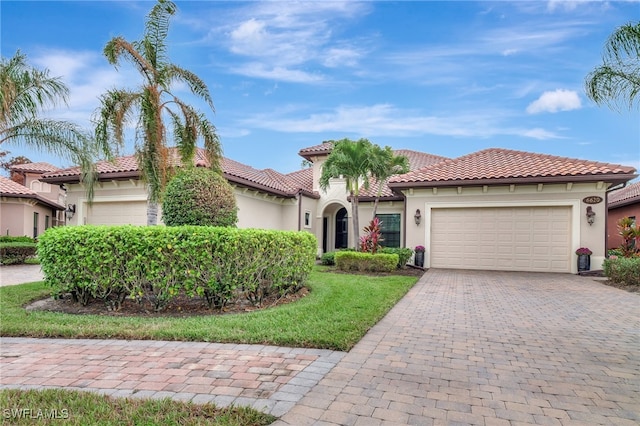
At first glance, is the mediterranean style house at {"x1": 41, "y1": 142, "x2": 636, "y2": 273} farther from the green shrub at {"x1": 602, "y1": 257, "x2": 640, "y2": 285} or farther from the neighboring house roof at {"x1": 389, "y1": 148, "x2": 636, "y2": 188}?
the green shrub at {"x1": 602, "y1": 257, "x2": 640, "y2": 285}

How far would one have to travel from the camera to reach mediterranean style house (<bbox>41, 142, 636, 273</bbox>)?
41.6 ft

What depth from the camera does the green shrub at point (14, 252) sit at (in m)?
13.8

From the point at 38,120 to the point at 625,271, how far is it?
16.6 meters

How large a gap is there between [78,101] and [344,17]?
314 inches

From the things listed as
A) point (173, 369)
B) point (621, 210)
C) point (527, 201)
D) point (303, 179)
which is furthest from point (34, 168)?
point (621, 210)

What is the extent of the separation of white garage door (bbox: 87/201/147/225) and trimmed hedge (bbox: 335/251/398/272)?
736 centimetres

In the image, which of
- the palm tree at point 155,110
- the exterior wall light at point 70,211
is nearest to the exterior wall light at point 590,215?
the palm tree at point 155,110

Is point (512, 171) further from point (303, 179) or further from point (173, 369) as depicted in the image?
point (173, 369)

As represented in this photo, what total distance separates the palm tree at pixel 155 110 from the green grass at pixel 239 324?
394 cm

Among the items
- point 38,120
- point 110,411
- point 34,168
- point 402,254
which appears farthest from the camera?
point 34,168

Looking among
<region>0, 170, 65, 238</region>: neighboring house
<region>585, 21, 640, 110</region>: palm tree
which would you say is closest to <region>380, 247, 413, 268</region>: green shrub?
<region>585, 21, 640, 110</region>: palm tree

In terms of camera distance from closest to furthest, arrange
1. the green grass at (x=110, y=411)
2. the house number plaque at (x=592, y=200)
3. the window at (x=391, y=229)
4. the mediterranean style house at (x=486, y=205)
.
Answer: the green grass at (x=110, y=411) < the house number plaque at (x=592, y=200) < the mediterranean style house at (x=486, y=205) < the window at (x=391, y=229)

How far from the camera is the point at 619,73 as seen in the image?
7367 mm

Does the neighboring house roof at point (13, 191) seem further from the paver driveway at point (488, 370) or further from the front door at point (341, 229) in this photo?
the paver driveway at point (488, 370)
